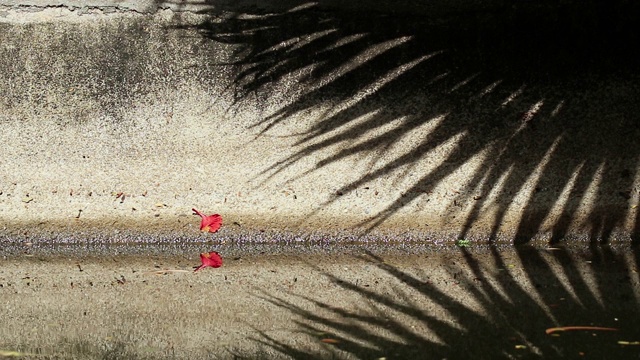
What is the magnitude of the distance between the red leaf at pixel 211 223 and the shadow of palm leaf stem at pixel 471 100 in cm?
29

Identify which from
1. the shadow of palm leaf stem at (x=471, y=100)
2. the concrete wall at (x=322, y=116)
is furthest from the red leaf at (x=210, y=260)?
the shadow of palm leaf stem at (x=471, y=100)

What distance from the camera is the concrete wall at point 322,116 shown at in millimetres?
4168

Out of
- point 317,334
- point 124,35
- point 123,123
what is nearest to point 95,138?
point 123,123

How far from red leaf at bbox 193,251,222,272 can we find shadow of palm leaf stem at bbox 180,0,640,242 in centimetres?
42

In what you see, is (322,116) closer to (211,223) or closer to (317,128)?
(317,128)

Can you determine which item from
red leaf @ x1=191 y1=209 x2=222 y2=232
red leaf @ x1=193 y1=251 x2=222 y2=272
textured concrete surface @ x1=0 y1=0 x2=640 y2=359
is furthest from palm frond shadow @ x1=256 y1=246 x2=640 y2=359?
red leaf @ x1=191 y1=209 x2=222 y2=232

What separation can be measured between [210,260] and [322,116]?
2.49ft

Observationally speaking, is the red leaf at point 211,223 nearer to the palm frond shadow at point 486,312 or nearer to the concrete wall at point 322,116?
the concrete wall at point 322,116

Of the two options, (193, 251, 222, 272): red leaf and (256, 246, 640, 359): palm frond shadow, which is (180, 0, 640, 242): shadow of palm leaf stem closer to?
(256, 246, 640, 359): palm frond shadow

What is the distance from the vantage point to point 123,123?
423cm

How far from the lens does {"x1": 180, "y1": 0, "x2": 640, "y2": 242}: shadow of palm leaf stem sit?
13.7 ft

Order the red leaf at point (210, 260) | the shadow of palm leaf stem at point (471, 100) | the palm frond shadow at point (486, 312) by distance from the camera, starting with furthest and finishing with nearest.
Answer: the shadow of palm leaf stem at point (471, 100) < the red leaf at point (210, 260) < the palm frond shadow at point (486, 312)

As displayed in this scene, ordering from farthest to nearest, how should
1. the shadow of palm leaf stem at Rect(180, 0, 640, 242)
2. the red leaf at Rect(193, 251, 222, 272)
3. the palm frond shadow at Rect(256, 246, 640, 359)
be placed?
the shadow of palm leaf stem at Rect(180, 0, 640, 242) < the red leaf at Rect(193, 251, 222, 272) < the palm frond shadow at Rect(256, 246, 640, 359)

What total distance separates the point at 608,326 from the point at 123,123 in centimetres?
223
